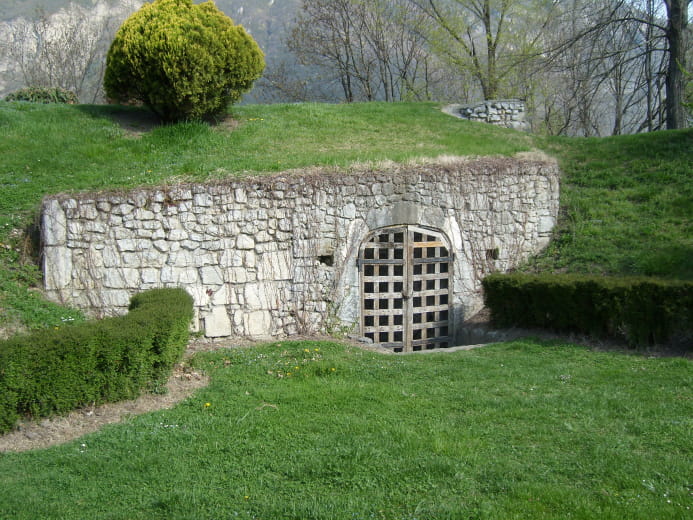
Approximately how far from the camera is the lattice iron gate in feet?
31.7

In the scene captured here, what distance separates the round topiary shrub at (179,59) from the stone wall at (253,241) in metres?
3.86

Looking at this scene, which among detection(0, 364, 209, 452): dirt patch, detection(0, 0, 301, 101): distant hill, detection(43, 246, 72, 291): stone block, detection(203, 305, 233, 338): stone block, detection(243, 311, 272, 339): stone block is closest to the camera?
detection(0, 364, 209, 452): dirt patch

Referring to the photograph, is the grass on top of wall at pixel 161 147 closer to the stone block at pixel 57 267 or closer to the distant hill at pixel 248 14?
the stone block at pixel 57 267

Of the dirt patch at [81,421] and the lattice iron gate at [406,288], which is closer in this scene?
the dirt patch at [81,421]

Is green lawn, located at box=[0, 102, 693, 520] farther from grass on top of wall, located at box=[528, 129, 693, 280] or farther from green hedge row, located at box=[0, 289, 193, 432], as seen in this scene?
green hedge row, located at box=[0, 289, 193, 432]

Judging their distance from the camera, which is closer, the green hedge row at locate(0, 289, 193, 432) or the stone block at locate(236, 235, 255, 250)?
the green hedge row at locate(0, 289, 193, 432)

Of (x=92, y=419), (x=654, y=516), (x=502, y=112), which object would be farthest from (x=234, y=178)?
(x=502, y=112)

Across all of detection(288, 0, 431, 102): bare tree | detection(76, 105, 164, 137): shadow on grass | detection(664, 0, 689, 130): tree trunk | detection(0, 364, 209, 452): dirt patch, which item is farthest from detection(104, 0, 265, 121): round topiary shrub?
detection(288, 0, 431, 102): bare tree

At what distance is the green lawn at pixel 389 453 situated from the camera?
12.4ft

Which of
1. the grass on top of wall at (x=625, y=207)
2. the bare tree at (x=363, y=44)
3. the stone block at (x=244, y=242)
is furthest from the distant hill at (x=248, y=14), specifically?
the stone block at (x=244, y=242)

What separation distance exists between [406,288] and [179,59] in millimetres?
6451

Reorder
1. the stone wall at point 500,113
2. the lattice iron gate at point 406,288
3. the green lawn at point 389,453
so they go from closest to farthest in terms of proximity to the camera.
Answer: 1. the green lawn at point 389,453
2. the lattice iron gate at point 406,288
3. the stone wall at point 500,113

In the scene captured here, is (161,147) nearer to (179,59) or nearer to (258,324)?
(179,59)

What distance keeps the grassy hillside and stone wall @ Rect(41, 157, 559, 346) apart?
554 mm
